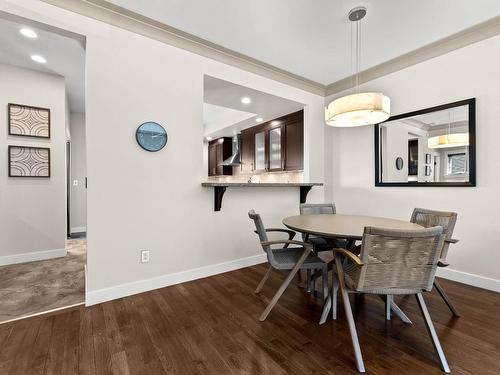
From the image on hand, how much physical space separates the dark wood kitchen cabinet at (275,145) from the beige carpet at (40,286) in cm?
348

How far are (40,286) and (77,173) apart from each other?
3.48 metres

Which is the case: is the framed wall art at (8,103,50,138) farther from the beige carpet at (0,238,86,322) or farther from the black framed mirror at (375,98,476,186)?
the black framed mirror at (375,98,476,186)

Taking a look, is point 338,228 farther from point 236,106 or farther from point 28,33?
point 28,33

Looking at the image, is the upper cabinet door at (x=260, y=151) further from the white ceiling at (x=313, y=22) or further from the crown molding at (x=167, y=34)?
the white ceiling at (x=313, y=22)

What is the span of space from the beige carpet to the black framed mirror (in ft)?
12.9

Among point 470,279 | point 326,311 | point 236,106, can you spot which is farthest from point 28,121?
point 470,279

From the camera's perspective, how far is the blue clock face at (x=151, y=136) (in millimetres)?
2422

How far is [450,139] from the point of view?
9.06ft

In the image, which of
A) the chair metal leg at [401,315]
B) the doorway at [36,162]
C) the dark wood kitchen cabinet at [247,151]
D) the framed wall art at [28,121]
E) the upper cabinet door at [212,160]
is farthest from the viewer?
the upper cabinet door at [212,160]

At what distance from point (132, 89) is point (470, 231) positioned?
386 cm

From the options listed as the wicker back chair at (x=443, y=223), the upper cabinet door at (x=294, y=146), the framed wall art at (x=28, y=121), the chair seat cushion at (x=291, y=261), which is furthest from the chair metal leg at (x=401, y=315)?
the framed wall art at (x=28, y=121)

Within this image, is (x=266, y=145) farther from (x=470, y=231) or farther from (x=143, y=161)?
(x=470, y=231)

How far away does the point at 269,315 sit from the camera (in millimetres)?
2021

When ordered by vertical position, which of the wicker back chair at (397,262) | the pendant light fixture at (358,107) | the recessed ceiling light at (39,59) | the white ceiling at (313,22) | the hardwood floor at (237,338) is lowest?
the hardwood floor at (237,338)
